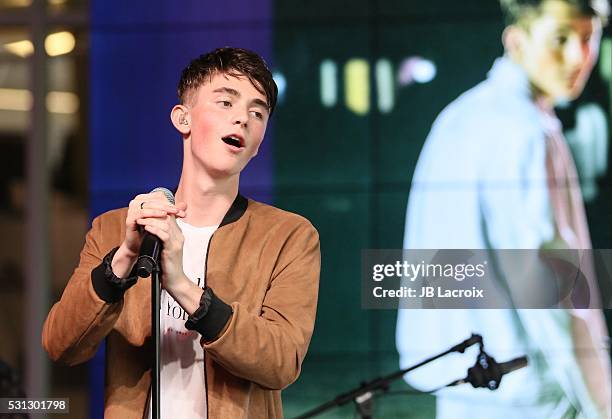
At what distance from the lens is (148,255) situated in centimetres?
160

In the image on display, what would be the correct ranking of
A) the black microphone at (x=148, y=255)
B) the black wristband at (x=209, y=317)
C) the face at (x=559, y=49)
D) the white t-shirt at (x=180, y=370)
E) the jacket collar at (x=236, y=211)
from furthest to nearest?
the face at (x=559, y=49), the jacket collar at (x=236, y=211), the white t-shirt at (x=180, y=370), the black wristband at (x=209, y=317), the black microphone at (x=148, y=255)

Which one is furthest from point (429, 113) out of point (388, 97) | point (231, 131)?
point (231, 131)

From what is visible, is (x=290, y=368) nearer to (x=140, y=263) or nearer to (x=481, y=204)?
(x=140, y=263)

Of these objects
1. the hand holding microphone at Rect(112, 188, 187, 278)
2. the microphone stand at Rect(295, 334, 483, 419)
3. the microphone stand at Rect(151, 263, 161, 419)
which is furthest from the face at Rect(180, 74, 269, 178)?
the microphone stand at Rect(295, 334, 483, 419)

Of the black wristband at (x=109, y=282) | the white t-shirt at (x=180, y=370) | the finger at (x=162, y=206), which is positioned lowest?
the white t-shirt at (x=180, y=370)

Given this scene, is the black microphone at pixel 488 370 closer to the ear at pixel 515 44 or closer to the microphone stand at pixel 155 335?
the ear at pixel 515 44

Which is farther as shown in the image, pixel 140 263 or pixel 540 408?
pixel 540 408

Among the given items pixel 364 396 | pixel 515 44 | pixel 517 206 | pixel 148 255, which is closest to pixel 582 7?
pixel 515 44

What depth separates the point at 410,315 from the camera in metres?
3.59

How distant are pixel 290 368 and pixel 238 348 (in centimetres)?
12

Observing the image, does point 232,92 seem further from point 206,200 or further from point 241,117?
point 206,200

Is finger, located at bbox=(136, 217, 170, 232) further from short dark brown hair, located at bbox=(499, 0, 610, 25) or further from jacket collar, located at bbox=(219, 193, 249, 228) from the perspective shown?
short dark brown hair, located at bbox=(499, 0, 610, 25)

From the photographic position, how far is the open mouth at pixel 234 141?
198 centimetres

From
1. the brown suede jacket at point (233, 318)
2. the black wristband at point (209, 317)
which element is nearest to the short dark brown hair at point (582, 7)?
the brown suede jacket at point (233, 318)
